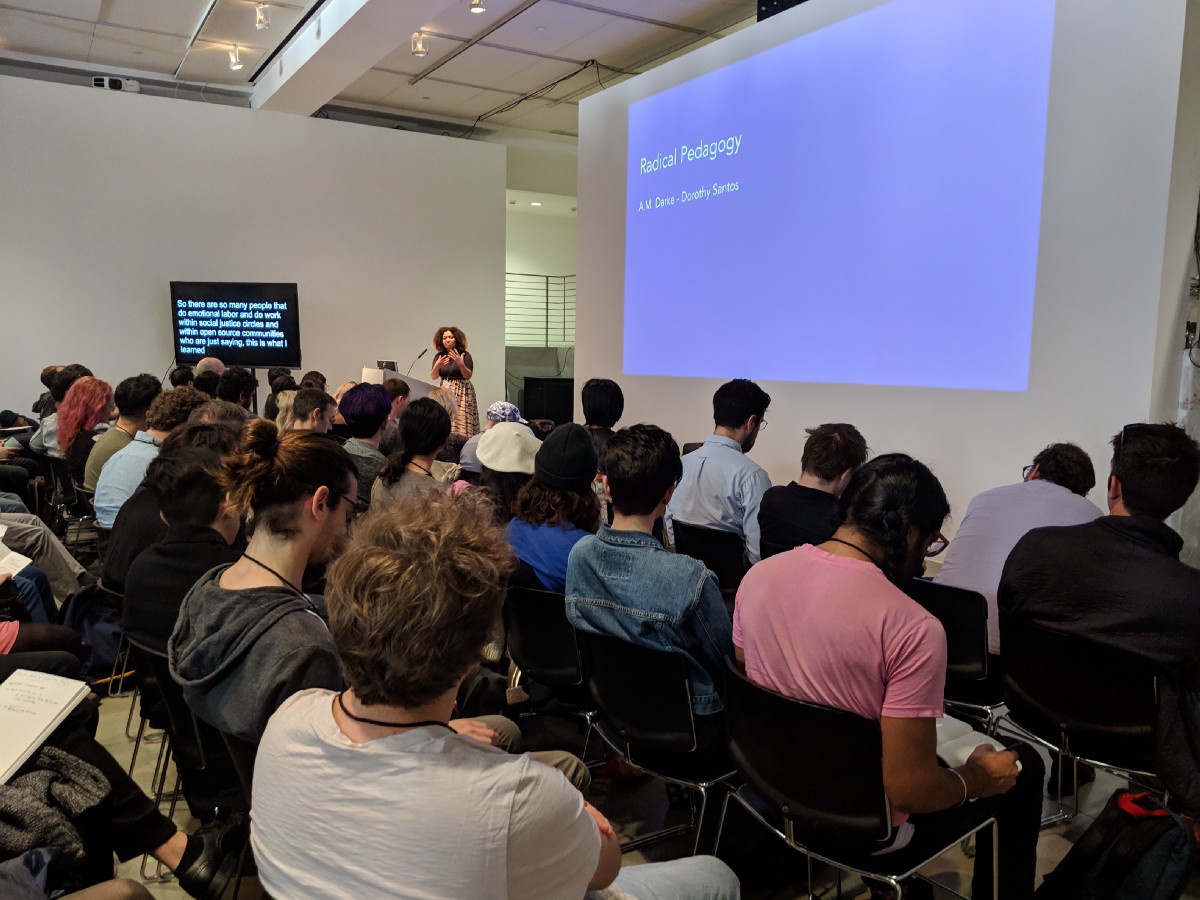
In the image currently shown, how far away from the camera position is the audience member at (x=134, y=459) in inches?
134

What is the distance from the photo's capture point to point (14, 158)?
7.69 metres

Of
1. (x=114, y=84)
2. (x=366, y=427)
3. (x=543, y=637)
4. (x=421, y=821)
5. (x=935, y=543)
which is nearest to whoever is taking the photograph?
(x=421, y=821)

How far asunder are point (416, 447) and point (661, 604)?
1477 mm

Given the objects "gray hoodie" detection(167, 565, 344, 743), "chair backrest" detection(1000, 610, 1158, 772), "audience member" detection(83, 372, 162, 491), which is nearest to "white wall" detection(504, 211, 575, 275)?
"audience member" detection(83, 372, 162, 491)

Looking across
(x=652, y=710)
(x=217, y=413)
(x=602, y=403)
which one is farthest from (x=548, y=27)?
(x=652, y=710)

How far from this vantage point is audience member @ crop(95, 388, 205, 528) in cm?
339

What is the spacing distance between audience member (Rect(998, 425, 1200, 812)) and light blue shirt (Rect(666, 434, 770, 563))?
4.03 feet

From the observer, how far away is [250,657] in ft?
5.16

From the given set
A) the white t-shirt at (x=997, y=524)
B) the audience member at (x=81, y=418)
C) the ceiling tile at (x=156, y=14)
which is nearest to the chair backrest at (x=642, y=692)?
the white t-shirt at (x=997, y=524)

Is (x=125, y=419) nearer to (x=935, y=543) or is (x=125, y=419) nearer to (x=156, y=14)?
(x=935, y=543)

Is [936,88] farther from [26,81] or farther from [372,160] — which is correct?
[26,81]

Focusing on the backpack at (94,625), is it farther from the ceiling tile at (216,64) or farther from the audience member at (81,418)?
the ceiling tile at (216,64)

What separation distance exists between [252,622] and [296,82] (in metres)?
7.54

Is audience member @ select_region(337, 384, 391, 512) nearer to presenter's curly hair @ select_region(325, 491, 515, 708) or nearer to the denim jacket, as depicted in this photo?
the denim jacket
